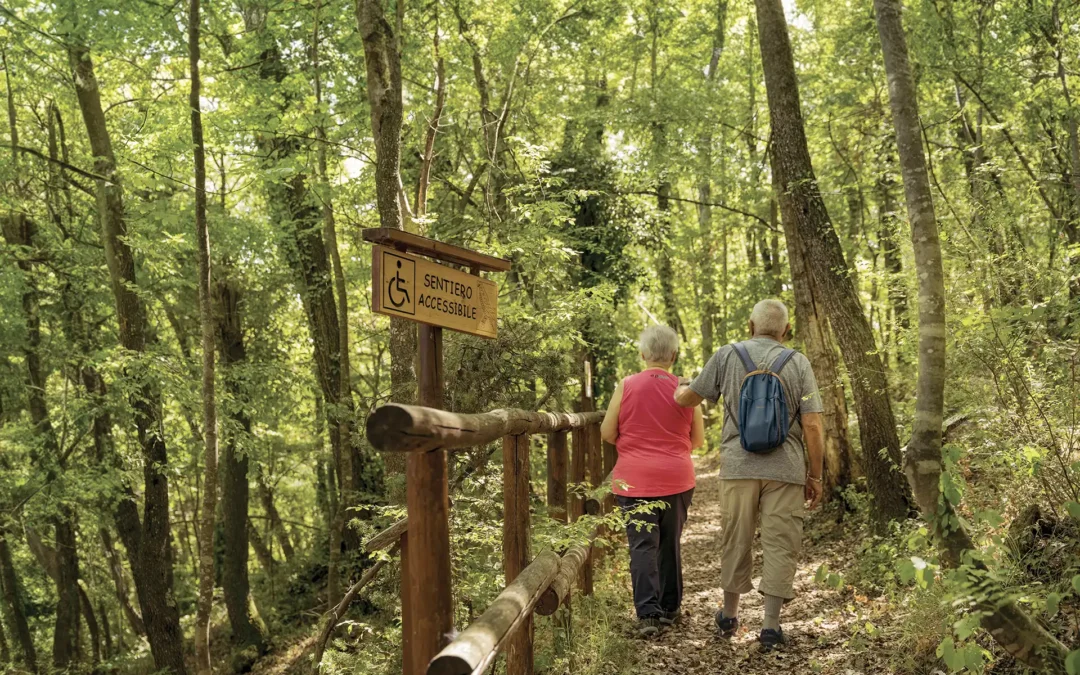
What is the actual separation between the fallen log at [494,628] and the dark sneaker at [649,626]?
5.34 feet

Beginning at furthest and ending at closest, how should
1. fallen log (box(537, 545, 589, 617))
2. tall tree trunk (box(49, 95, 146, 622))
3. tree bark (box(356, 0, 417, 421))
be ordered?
tall tree trunk (box(49, 95, 146, 622)) → tree bark (box(356, 0, 417, 421)) → fallen log (box(537, 545, 589, 617))

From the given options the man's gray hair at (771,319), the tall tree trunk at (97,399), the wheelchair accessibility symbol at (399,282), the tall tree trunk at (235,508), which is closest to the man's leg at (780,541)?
the man's gray hair at (771,319)

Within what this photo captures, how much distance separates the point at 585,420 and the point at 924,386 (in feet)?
9.85

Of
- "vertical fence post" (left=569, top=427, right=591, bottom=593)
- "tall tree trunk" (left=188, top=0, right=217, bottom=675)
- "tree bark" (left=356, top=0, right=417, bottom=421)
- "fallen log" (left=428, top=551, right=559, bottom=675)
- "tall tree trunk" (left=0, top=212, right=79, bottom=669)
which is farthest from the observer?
"tall tree trunk" (left=0, top=212, right=79, bottom=669)

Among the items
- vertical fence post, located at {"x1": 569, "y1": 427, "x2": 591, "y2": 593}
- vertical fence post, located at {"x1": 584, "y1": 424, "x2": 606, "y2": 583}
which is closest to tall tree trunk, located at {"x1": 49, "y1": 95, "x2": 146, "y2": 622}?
vertical fence post, located at {"x1": 584, "y1": 424, "x2": 606, "y2": 583}

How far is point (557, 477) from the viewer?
223 inches

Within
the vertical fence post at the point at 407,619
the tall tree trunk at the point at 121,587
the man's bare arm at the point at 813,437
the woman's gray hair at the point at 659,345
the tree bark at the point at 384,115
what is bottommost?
the tall tree trunk at the point at 121,587

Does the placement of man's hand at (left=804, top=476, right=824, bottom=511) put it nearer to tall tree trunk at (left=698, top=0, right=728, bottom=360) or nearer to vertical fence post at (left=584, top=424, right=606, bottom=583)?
vertical fence post at (left=584, top=424, right=606, bottom=583)

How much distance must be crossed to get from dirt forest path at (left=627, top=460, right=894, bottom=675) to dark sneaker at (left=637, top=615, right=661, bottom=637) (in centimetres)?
6

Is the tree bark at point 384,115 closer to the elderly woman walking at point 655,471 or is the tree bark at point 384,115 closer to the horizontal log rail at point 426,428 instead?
the elderly woman walking at point 655,471

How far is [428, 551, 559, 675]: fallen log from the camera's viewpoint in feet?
7.26

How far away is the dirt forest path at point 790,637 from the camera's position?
15.4 feet

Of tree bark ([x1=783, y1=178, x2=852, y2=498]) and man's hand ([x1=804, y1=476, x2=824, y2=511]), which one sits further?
tree bark ([x1=783, y1=178, x2=852, y2=498])

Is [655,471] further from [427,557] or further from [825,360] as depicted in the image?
[825,360]
